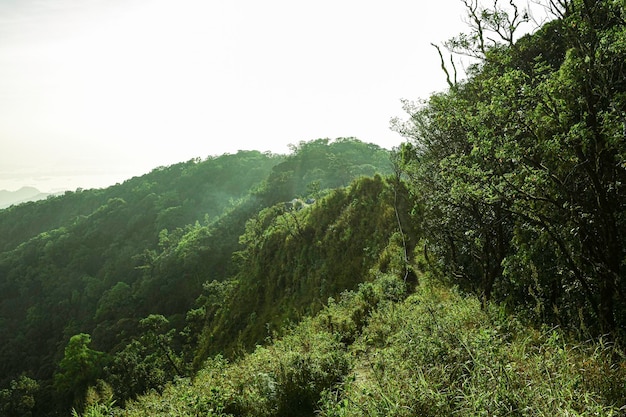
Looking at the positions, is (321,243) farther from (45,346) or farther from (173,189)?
(173,189)

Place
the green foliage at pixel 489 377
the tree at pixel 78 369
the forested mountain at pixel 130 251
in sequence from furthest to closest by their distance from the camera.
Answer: the forested mountain at pixel 130 251 < the tree at pixel 78 369 < the green foliage at pixel 489 377

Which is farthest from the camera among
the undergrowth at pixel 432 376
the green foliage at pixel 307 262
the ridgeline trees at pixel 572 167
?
the green foliage at pixel 307 262

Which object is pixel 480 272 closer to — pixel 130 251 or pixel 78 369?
pixel 78 369

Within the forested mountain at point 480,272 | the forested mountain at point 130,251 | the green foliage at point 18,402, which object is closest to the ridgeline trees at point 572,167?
the forested mountain at point 480,272

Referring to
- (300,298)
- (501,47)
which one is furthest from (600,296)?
(300,298)

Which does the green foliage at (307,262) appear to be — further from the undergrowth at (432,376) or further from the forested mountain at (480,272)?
the undergrowth at (432,376)

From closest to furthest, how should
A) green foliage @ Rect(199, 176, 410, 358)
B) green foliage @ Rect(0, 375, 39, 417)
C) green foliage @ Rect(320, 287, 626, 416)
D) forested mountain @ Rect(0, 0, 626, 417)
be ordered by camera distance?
green foliage @ Rect(320, 287, 626, 416) → forested mountain @ Rect(0, 0, 626, 417) → green foliage @ Rect(199, 176, 410, 358) → green foliage @ Rect(0, 375, 39, 417)

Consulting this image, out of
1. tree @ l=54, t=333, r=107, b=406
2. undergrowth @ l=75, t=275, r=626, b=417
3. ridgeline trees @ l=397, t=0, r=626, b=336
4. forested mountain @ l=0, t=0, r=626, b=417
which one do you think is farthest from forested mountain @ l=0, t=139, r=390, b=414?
ridgeline trees @ l=397, t=0, r=626, b=336

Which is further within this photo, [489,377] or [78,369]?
[78,369]

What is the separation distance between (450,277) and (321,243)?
1495 cm

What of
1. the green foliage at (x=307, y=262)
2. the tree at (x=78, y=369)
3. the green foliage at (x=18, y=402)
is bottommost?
the green foliage at (x=18, y=402)

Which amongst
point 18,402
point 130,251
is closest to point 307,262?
point 18,402

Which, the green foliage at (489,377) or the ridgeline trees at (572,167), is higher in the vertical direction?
the ridgeline trees at (572,167)

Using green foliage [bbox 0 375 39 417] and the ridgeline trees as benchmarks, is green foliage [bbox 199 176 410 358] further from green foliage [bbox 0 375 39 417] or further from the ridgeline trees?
green foliage [bbox 0 375 39 417]
